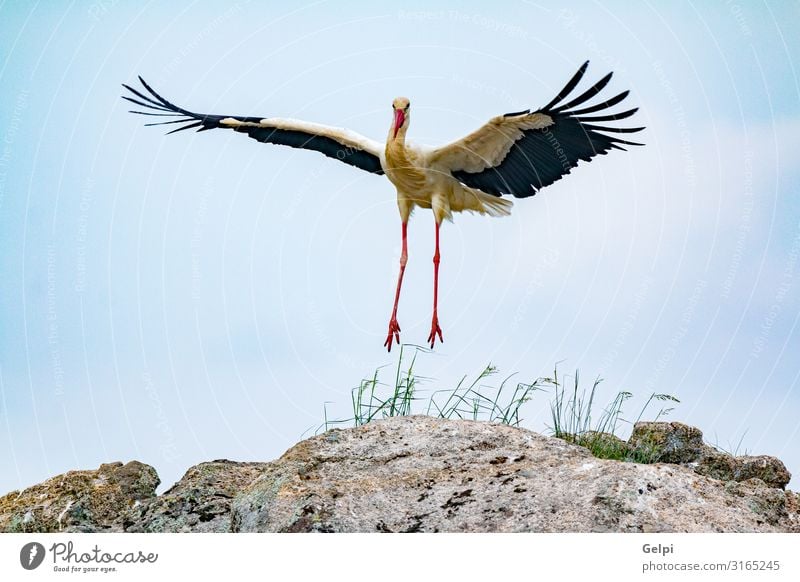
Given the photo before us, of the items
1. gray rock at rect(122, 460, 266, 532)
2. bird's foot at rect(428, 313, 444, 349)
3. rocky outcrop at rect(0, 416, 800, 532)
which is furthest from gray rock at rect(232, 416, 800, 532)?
bird's foot at rect(428, 313, 444, 349)

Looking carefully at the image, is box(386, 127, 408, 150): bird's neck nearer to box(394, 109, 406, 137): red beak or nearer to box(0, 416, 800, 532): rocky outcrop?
box(394, 109, 406, 137): red beak

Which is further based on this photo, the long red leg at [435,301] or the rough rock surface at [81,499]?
the long red leg at [435,301]

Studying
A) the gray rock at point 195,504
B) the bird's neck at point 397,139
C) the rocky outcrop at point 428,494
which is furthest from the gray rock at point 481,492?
the bird's neck at point 397,139

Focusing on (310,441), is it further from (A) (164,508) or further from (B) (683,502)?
(B) (683,502)

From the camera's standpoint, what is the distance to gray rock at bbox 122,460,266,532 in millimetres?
5078

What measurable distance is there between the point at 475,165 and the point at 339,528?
3635mm

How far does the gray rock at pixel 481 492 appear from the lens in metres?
4.34

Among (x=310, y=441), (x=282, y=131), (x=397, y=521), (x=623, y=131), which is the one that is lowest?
(x=397, y=521)
